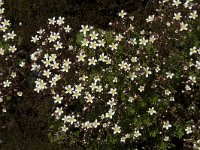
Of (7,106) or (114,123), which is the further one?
(7,106)

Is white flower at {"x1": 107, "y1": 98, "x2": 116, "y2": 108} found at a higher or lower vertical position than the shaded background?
lower

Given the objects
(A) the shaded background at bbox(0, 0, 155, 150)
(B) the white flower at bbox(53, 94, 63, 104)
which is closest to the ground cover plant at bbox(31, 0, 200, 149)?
(B) the white flower at bbox(53, 94, 63, 104)

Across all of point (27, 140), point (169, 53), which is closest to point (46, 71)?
point (27, 140)

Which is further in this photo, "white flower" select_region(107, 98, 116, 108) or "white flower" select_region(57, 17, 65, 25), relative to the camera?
"white flower" select_region(57, 17, 65, 25)

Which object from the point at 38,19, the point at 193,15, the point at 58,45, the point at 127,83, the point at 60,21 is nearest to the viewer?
the point at 127,83

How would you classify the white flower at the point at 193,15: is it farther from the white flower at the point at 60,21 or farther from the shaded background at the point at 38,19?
the white flower at the point at 60,21

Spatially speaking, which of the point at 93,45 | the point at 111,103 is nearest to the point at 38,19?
the point at 93,45

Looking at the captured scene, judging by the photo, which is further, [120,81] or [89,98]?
[120,81]

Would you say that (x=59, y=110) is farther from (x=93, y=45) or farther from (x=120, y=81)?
(x=93, y=45)

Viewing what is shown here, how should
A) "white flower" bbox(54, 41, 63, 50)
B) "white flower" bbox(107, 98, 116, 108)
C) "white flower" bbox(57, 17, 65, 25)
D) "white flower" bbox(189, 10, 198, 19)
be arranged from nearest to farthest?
"white flower" bbox(107, 98, 116, 108) → "white flower" bbox(189, 10, 198, 19) → "white flower" bbox(54, 41, 63, 50) → "white flower" bbox(57, 17, 65, 25)

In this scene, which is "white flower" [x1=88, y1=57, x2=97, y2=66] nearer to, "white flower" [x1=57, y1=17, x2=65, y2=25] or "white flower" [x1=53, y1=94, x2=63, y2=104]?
"white flower" [x1=53, y1=94, x2=63, y2=104]

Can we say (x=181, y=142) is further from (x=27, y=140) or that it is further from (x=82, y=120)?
(x=27, y=140)
